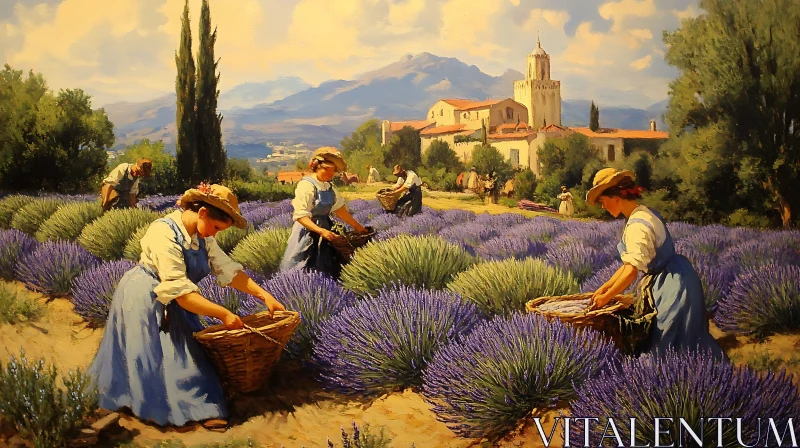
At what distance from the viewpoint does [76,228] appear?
20.2 ft

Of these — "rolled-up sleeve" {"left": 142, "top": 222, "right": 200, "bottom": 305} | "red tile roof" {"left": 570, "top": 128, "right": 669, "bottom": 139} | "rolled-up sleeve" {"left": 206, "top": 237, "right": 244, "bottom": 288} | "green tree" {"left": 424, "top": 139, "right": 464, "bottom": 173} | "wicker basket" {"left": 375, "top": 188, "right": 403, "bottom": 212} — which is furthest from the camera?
"wicker basket" {"left": 375, "top": 188, "right": 403, "bottom": 212}

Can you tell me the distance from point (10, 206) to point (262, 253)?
236cm

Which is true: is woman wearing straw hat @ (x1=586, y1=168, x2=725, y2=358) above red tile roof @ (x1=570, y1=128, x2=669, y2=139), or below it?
below

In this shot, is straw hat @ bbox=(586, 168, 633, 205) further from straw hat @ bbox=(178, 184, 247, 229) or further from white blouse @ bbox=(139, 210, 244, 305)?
white blouse @ bbox=(139, 210, 244, 305)

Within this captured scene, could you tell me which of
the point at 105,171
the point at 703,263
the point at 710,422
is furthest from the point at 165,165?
the point at 710,422

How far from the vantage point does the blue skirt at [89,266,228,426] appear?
112 inches

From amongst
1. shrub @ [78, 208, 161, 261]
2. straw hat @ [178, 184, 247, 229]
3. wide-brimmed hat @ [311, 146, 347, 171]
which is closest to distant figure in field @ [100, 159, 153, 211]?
A: shrub @ [78, 208, 161, 261]

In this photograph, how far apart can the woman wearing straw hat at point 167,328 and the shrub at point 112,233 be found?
10.3ft

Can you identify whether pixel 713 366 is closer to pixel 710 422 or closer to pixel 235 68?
pixel 710 422

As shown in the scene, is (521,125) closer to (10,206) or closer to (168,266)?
(168,266)

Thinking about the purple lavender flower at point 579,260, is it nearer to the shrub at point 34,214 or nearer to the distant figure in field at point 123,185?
the distant figure in field at point 123,185

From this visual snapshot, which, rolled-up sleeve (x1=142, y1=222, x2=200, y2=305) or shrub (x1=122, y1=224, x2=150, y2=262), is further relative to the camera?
shrub (x1=122, y1=224, x2=150, y2=262)

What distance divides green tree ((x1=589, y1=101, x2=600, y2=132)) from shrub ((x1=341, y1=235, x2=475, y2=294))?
1322 mm

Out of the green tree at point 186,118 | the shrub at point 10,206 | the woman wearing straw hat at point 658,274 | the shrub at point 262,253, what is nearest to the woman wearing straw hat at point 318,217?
the shrub at point 262,253
